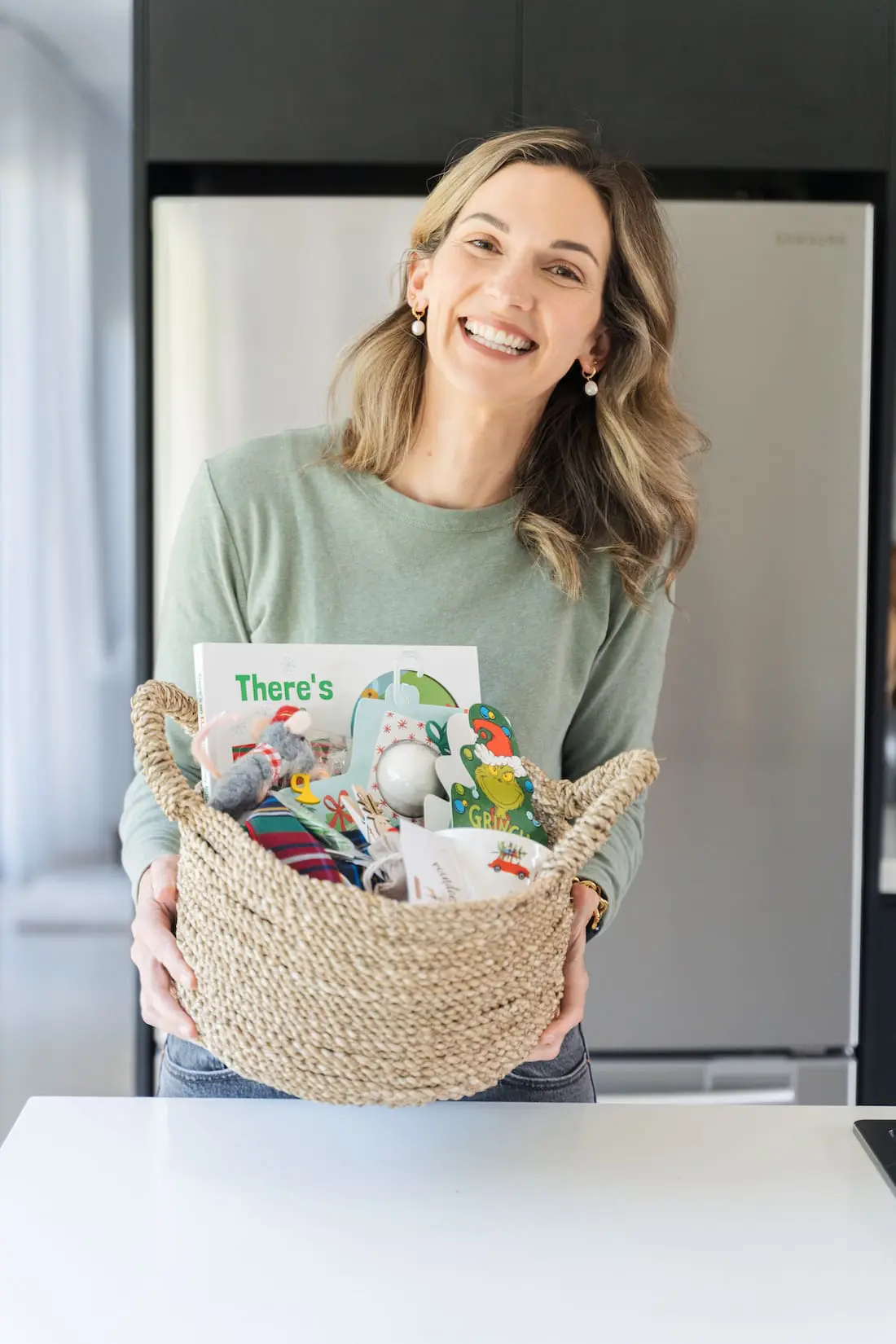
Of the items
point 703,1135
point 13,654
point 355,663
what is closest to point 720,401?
point 355,663

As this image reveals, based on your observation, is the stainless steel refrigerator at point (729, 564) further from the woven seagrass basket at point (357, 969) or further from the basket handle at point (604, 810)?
the woven seagrass basket at point (357, 969)

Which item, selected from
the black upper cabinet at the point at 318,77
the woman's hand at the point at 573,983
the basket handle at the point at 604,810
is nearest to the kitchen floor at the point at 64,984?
the black upper cabinet at the point at 318,77

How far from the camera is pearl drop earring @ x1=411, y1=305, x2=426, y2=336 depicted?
1.21 m

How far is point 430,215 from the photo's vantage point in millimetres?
1213

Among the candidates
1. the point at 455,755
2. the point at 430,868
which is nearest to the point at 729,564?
the point at 455,755

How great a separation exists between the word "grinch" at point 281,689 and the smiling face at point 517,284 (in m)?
0.44

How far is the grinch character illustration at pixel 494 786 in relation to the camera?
75 cm

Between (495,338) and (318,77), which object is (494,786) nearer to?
(495,338)

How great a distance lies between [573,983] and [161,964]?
0.92 ft

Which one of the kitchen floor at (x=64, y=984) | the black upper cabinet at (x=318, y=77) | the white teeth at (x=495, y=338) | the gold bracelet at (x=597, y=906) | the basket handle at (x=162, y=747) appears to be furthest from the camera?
the kitchen floor at (x=64, y=984)

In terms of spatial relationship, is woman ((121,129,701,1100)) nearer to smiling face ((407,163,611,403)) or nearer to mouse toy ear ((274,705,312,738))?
smiling face ((407,163,611,403))

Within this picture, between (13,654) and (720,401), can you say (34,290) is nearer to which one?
(13,654)

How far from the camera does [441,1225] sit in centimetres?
68

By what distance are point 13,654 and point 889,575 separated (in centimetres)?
147
